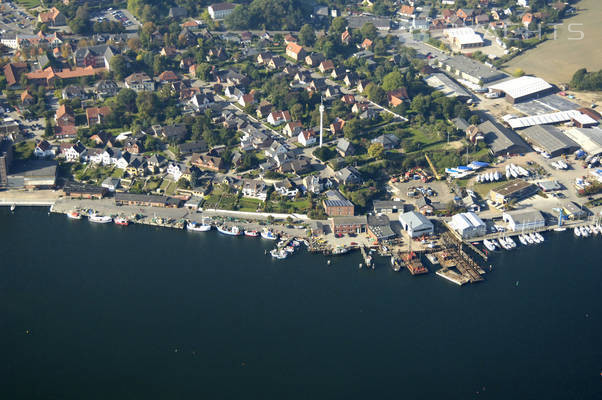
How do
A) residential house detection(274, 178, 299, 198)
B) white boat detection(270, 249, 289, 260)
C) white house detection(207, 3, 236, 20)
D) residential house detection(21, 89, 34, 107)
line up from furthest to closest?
1. white house detection(207, 3, 236, 20)
2. residential house detection(21, 89, 34, 107)
3. residential house detection(274, 178, 299, 198)
4. white boat detection(270, 249, 289, 260)

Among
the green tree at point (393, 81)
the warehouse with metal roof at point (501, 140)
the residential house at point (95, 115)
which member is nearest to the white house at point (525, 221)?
the warehouse with metal roof at point (501, 140)

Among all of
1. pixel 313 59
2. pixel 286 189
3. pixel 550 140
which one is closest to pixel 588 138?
pixel 550 140

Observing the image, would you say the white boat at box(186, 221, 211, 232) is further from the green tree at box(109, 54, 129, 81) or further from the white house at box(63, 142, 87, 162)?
the green tree at box(109, 54, 129, 81)

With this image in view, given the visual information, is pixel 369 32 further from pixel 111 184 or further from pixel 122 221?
pixel 122 221

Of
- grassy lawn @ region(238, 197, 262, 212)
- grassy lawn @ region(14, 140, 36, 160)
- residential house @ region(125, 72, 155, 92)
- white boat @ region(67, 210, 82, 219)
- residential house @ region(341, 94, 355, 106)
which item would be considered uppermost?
residential house @ region(125, 72, 155, 92)

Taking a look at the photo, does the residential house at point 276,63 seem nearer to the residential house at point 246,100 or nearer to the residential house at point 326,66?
the residential house at point 326,66

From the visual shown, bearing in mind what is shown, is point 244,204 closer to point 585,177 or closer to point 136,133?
point 136,133

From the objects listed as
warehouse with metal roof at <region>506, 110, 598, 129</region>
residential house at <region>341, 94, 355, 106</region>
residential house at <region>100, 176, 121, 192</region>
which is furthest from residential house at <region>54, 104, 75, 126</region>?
warehouse with metal roof at <region>506, 110, 598, 129</region>
